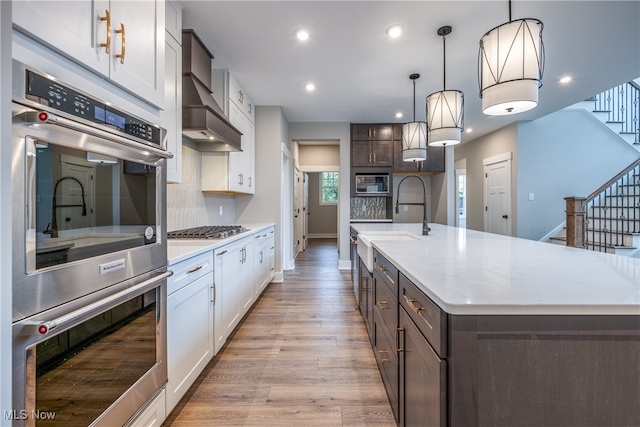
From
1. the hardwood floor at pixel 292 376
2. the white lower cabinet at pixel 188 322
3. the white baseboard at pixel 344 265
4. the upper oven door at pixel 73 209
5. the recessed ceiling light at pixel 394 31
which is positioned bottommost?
the hardwood floor at pixel 292 376

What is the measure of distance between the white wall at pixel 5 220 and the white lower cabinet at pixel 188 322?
2.42 ft

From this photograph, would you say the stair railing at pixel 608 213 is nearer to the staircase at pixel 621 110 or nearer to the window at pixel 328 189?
the staircase at pixel 621 110

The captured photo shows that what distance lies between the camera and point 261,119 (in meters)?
4.51

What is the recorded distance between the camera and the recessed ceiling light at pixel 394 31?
250cm

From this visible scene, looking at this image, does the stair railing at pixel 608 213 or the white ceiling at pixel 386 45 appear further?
the stair railing at pixel 608 213

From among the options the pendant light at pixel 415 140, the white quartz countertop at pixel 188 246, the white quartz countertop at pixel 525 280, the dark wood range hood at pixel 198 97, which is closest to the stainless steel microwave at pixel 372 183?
the pendant light at pixel 415 140

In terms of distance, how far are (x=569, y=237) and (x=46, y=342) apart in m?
5.42

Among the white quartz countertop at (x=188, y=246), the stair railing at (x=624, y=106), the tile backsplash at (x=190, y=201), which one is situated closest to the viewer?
the white quartz countertop at (x=188, y=246)

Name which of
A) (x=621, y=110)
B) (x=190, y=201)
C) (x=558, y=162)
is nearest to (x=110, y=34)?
(x=190, y=201)

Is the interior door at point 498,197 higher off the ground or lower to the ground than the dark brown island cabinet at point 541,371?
higher

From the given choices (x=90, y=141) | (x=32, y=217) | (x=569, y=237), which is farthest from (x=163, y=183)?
(x=569, y=237)

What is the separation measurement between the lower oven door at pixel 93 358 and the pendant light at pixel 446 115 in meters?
2.28

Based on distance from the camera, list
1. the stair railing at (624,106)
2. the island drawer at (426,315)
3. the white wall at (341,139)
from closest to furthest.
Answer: the island drawer at (426,315)
the white wall at (341,139)
the stair railing at (624,106)

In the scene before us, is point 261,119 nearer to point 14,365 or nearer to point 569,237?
point 14,365
